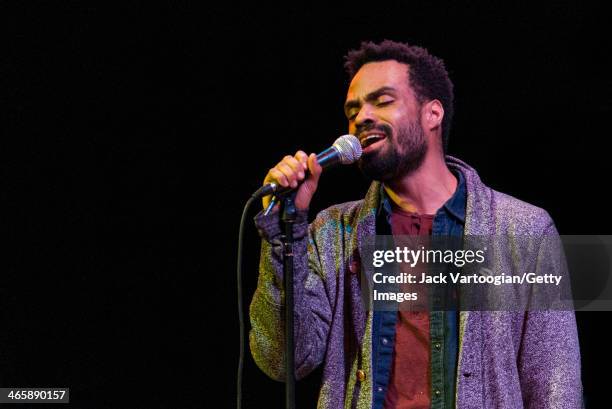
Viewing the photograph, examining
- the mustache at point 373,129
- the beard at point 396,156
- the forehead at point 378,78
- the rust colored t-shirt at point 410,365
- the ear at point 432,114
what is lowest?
the rust colored t-shirt at point 410,365

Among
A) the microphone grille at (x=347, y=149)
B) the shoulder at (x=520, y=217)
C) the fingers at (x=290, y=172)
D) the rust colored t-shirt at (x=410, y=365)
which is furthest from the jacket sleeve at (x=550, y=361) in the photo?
the fingers at (x=290, y=172)

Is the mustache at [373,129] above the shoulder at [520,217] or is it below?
above

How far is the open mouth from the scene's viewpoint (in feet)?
6.77

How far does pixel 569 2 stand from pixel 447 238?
114cm

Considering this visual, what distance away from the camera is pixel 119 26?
2.83 meters

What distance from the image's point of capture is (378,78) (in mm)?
2137

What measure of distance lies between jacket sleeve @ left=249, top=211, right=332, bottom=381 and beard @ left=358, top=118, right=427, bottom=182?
30cm

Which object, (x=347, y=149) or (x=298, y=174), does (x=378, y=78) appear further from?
(x=298, y=174)

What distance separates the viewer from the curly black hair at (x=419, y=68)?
86.7 inches

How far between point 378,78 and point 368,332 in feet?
2.26

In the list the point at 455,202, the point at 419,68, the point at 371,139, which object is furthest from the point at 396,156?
the point at 419,68

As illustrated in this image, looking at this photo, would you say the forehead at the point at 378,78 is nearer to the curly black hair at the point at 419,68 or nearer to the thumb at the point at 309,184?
the curly black hair at the point at 419,68

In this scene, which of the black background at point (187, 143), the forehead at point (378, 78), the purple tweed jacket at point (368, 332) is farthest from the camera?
the black background at point (187, 143)

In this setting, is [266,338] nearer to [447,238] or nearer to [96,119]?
[447,238]
